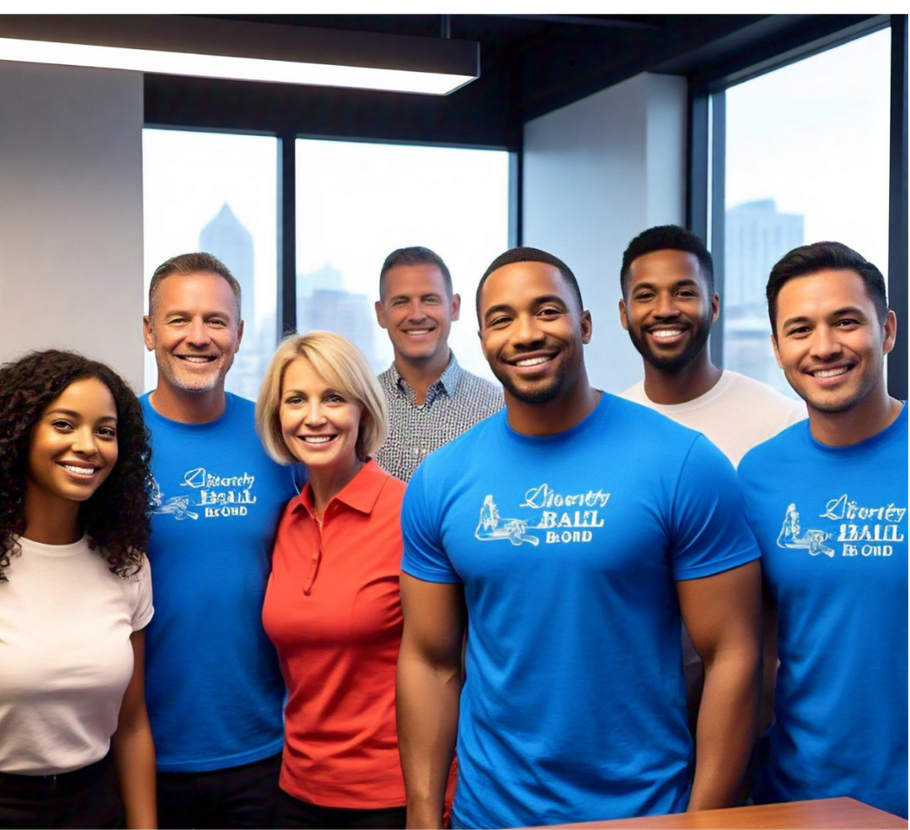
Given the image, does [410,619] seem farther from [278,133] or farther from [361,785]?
[278,133]

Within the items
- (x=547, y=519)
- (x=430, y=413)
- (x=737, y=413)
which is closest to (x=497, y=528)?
(x=547, y=519)

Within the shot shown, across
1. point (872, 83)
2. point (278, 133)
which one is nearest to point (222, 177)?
point (278, 133)

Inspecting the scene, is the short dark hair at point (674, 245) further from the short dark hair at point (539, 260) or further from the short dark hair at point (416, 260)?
the short dark hair at point (416, 260)

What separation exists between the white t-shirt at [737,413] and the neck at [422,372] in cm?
90

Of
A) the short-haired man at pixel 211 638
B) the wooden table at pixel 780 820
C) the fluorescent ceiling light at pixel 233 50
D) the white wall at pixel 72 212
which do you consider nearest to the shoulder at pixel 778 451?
the wooden table at pixel 780 820

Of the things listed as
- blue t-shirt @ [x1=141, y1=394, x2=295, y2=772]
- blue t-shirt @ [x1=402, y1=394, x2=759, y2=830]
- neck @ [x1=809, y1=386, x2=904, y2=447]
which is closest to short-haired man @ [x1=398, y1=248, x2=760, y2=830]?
blue t-shirt @ [x1=402, y1=394, x2=759, y2=830]

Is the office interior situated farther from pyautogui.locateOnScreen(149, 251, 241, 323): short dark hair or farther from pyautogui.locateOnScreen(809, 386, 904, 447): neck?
pyautogui.locateOnScreen(809, 386, 904, 447): neck

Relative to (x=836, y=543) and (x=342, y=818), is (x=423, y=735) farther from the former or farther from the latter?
(x=836, y=543)

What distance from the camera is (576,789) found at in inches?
69.1

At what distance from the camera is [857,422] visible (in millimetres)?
1828

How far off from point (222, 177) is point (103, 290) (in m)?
0.84

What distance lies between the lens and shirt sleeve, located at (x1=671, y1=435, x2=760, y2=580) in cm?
172

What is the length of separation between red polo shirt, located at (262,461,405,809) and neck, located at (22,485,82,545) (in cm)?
40

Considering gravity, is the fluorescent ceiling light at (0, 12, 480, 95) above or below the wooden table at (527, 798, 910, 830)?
A: above
